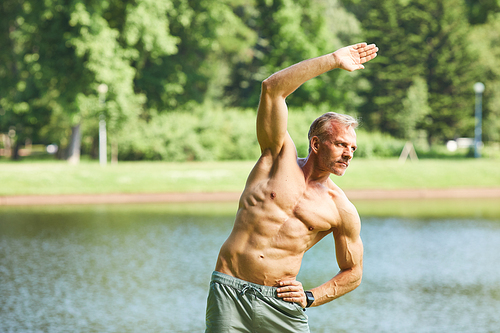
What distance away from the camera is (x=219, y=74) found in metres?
51.1

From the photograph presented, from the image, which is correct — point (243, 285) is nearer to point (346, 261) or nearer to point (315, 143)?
point (346, 261)

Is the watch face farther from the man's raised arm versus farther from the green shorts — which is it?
the man's raised arm

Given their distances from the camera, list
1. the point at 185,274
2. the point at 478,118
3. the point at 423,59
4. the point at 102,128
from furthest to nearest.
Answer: the point at 423,59
the point at 478,118
the point at 102,128
the point at 185,274

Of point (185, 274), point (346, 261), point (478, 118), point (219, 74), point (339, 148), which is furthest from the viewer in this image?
point (219, 74)

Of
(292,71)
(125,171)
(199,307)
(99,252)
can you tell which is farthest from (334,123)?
(125,171)

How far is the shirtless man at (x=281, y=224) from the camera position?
290 centimetres

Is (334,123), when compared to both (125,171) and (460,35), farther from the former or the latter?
(460,35)

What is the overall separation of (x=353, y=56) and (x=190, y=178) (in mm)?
20506

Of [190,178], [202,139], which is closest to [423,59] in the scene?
[202,139]

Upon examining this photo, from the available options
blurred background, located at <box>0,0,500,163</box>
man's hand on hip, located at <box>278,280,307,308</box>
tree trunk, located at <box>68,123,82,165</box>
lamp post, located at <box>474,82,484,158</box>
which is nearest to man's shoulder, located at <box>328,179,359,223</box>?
man's hand on hip, located at <box>278,280,307,308</box>

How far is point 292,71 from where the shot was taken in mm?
2775

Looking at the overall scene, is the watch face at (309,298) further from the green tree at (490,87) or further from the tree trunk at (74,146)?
the green tree at (490,87)

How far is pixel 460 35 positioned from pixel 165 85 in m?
22.3

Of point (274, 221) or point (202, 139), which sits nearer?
point (274, 221)
